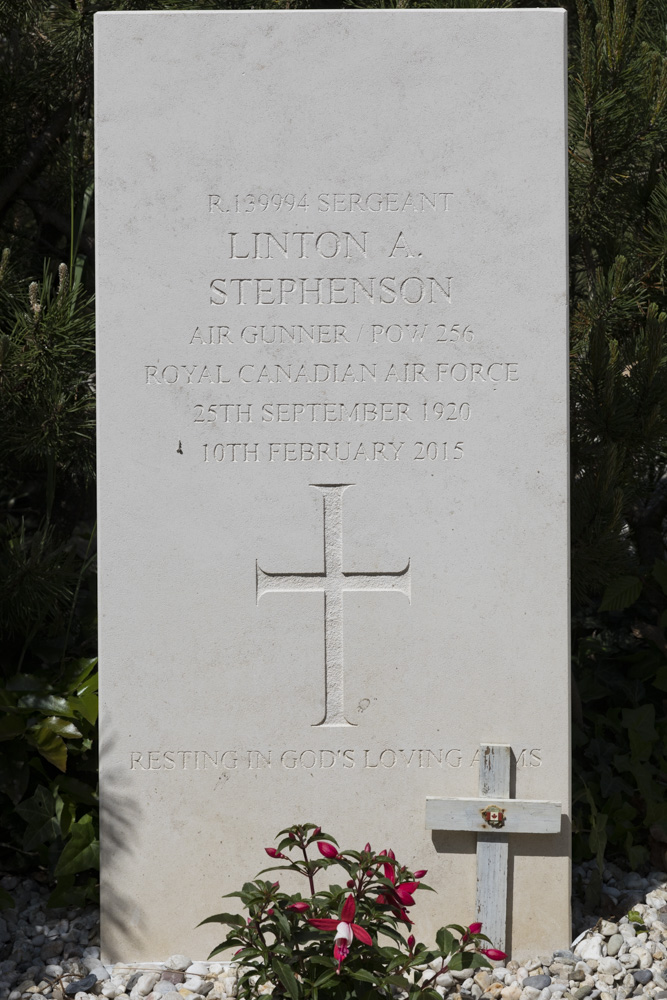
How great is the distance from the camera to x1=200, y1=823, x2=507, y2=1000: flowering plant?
256 cm

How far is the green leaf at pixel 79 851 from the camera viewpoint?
323cm

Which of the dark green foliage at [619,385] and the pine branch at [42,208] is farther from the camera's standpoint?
the pine branch at [42,208]

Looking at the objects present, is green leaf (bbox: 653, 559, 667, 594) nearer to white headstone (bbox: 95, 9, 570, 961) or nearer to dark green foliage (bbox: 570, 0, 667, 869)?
dark green foliage (bbox: 570, 0, 667, 869)

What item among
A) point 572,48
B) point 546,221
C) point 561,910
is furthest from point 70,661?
point 572,48

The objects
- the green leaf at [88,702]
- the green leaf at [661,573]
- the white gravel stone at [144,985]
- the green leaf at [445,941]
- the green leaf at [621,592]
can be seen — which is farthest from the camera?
the green leaf at [661,573]

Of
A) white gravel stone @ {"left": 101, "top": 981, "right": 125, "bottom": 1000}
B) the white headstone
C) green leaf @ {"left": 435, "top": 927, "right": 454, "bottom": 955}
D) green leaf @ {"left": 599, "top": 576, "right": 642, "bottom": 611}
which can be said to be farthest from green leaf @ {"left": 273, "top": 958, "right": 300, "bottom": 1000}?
green leaf @ {"left": 599, "top": 576, "right": 642, "bottom": 611}

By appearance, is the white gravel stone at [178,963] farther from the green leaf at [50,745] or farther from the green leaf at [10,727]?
the green leaf at [10,727]

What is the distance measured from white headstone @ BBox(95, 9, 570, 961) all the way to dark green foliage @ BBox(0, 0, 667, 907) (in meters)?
0.47

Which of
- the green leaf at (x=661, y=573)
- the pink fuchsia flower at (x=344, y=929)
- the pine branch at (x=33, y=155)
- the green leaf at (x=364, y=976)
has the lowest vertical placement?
the green leaf at (x=364, y=976)

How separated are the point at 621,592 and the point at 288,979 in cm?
200

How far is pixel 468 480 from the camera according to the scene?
3.02 m

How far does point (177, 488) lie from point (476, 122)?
4.46 ft

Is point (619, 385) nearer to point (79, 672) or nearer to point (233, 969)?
point (79, 672)

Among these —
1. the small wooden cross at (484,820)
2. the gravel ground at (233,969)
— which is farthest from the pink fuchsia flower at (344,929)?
the small wooden cross at (484,820)
